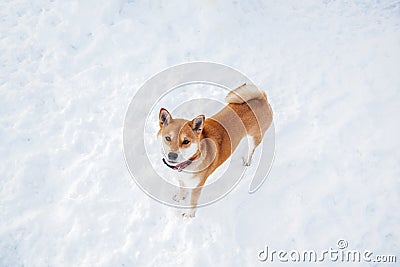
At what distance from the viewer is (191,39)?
248 inches

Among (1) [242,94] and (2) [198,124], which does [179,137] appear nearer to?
(2) [198,124]

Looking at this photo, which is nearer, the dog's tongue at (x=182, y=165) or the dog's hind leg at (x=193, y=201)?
the dog's tongue at (x=182, y=165)

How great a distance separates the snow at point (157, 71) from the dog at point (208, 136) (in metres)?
0.44

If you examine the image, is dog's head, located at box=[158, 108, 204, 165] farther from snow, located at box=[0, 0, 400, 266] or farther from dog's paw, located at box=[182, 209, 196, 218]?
snow, located at box=[0, 0, 400, 266]

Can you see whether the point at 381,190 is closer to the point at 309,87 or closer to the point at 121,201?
the point at 309,87

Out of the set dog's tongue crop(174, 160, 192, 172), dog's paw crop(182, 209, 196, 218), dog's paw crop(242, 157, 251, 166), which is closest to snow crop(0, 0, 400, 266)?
dog's paw crop(182, 209, 196, 218)

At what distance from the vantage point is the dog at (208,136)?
3774 mm

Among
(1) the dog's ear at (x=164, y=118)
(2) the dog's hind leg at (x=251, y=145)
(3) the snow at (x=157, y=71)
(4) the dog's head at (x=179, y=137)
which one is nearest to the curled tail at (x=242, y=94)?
(2) the dog's hind leg at (x=251, y=145)

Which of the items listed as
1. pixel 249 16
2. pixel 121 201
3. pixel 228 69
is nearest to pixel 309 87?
pixel 228 69

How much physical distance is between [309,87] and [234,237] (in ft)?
9.79

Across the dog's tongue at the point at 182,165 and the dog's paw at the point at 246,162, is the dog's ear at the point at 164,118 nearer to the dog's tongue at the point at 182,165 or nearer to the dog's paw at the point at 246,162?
the dog's tongue at the point at 182,165

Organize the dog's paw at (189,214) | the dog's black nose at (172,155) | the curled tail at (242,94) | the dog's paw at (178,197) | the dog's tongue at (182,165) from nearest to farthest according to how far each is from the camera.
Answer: the dog's black nose at (172,155) < the dog's tongue at (182,165) < the dog's paw at (189,214) < the dog's paw at (178,197) < the curled tail at (242,94)

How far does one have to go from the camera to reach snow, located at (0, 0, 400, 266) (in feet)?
13.5

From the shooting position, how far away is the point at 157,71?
5.91m
